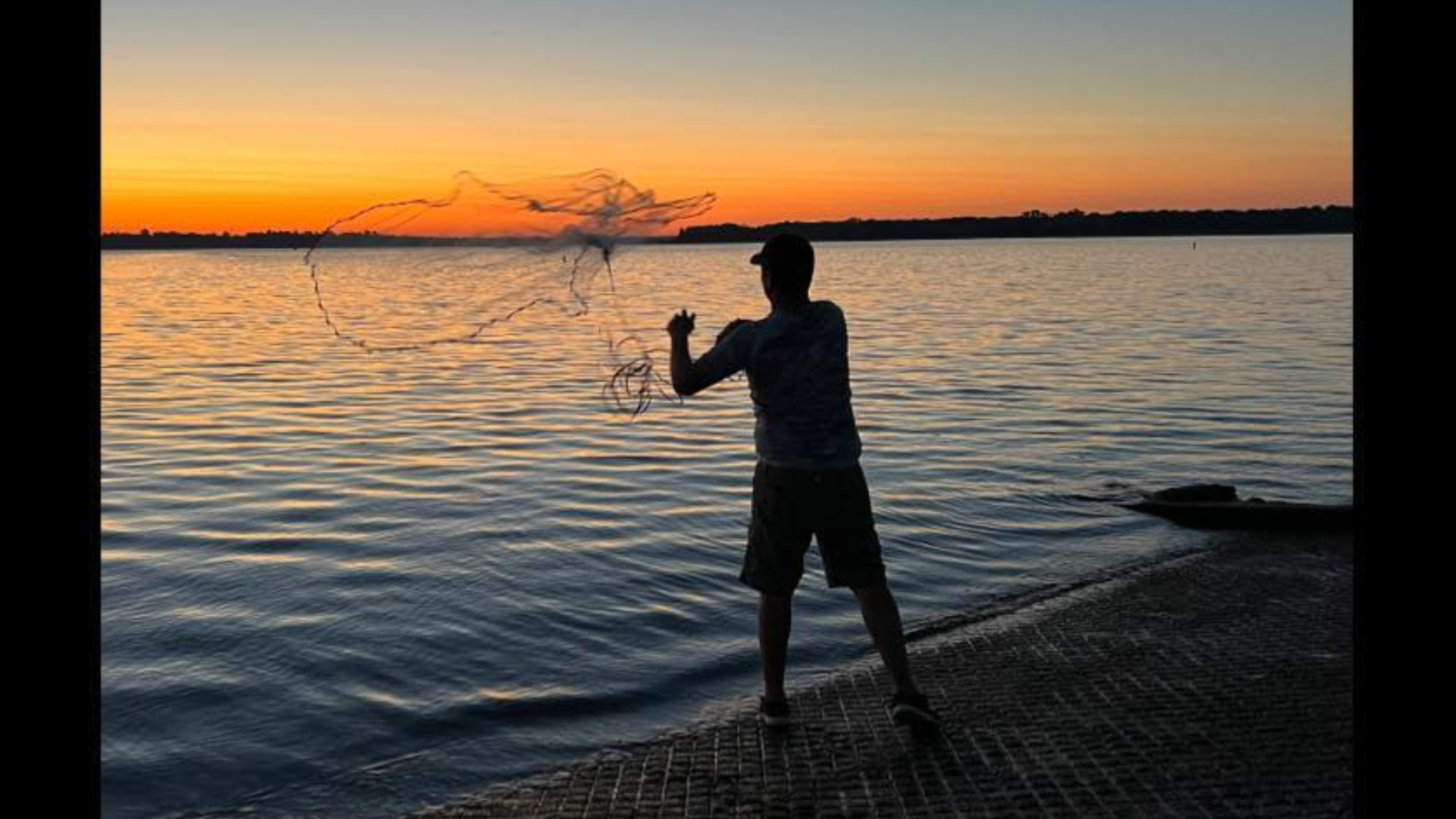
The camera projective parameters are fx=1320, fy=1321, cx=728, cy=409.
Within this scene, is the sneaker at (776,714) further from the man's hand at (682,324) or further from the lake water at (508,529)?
the man's hand at (682,324)

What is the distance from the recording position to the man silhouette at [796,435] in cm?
568

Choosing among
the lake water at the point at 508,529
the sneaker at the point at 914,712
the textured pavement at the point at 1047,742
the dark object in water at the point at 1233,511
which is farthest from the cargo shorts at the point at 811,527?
the dark object in water at the point at 1233,511

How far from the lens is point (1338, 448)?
18141mm

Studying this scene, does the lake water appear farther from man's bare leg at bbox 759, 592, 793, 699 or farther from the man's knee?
the man's knee

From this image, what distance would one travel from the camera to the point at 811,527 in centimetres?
584

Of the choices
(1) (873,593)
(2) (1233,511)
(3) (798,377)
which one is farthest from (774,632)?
(2) (1233,511)

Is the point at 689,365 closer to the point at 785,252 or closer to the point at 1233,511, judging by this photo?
the point at 785,252

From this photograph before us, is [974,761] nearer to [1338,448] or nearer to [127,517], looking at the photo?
[127,517]

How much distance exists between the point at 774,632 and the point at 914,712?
0.75 m

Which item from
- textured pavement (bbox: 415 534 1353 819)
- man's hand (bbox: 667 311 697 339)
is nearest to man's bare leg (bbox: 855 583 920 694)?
textured pavement (bbox: 415 534 1353 819)

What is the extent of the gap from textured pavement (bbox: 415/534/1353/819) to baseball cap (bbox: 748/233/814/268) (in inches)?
86.2

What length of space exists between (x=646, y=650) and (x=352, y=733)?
85.9 inches

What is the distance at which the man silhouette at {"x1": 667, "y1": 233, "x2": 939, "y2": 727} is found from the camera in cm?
568

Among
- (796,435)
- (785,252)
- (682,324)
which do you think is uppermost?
(785,252)
